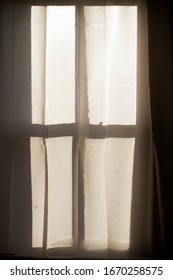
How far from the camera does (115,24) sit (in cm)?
196

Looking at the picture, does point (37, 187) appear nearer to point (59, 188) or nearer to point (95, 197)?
point (59, 188)

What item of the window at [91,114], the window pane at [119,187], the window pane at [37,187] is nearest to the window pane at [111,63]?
the window at [91,114]

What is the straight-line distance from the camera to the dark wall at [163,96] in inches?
76.4

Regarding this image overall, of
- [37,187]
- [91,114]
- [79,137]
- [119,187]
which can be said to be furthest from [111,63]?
[37,187]

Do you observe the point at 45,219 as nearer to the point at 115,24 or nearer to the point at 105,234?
the point at 105,234

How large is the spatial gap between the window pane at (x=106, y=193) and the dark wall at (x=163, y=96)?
0.55ft

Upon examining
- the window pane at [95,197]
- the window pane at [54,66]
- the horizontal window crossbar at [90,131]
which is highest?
the window pane at [54,66]

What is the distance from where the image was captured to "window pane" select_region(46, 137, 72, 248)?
195 centimetres

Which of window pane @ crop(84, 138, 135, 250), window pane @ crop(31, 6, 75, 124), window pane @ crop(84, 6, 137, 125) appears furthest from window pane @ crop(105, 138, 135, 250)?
window pane @ crop(31, 6, 75, 124)

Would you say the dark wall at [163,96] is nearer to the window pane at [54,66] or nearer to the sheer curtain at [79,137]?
the sheer curtain at [79,137]

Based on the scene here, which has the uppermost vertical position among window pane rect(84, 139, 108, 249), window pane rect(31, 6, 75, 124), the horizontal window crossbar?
window pane rect(31, 6, 75, 124)

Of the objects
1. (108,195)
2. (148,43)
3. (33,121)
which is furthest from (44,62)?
(108,195)

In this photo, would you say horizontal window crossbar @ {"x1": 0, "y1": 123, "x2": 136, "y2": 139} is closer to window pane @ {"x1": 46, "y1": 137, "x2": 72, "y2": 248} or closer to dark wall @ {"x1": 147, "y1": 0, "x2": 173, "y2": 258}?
window pane @ {"x1": 46, "y1": 137, "x2": 72, "y2": 248}
